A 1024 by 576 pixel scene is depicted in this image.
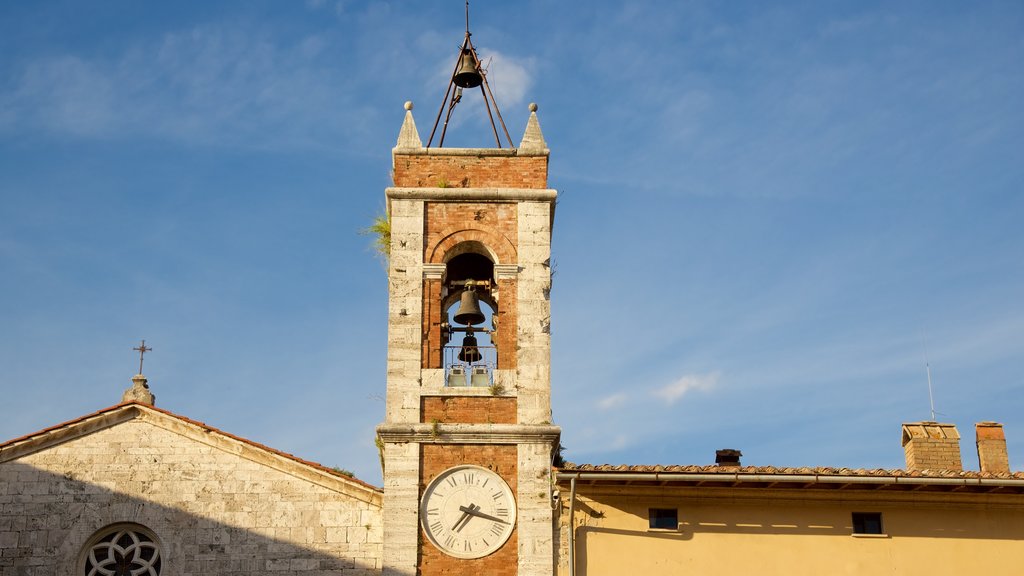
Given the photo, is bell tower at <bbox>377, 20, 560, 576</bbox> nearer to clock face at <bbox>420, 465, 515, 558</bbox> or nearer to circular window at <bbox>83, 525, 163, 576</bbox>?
clock face at <bbox>420, 465, 515, 558</bbox>

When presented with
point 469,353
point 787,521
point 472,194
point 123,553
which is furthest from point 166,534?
point 787,521

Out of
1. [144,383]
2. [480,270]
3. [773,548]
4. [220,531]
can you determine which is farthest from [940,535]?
[144,383]

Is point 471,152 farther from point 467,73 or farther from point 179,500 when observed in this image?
point 179,500

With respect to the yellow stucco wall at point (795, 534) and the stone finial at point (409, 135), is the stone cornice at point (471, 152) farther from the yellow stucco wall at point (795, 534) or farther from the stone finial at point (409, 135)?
the yellow stucco wall at point (795, 534)

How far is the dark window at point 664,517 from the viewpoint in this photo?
18875 mm

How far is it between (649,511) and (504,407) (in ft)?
7.78

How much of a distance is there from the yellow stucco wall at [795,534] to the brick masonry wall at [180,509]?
10.2ft

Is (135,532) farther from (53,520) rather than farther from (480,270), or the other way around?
(480,270)

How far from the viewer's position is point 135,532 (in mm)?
18656

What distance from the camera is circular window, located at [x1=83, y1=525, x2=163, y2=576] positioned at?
724 inches

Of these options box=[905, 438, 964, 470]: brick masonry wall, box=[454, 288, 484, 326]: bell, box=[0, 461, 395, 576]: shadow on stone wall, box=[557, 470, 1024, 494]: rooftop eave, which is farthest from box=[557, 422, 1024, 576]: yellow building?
box=[0, 461, 395, 576]: shadow on stone wall

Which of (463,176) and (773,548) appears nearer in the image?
(773,548)

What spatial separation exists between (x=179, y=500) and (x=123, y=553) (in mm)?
965

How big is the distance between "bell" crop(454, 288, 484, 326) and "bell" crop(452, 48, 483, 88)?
3620mm
